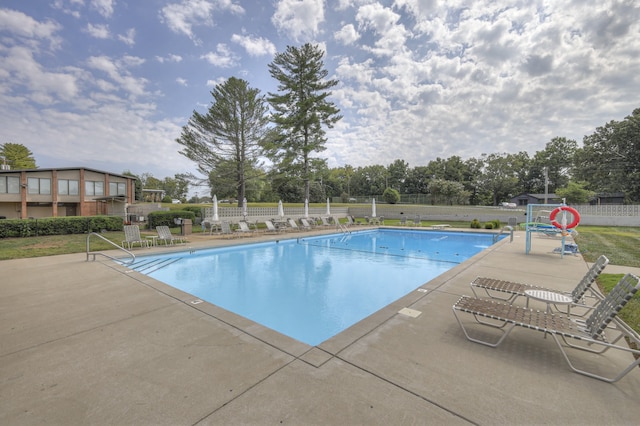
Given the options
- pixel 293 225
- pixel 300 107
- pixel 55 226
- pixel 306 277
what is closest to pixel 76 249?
pixel 55 226

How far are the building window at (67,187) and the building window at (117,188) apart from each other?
2344 millimetres

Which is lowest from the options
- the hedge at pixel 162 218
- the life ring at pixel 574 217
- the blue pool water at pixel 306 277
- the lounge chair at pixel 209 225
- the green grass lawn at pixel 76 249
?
the blue pool water at pixel 306 277

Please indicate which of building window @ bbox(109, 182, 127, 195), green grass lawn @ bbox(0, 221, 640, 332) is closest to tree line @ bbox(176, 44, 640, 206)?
green grass lawn @ bbox(0, 221, 640, 332)

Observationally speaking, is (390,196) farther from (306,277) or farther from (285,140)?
(306,277)

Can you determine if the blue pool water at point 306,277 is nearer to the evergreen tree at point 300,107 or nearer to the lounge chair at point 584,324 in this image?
the lounge chair at point 584,324

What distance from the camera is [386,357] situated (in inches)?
94.7

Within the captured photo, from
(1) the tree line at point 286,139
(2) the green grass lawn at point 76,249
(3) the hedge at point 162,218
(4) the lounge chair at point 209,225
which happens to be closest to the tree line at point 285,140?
(1) the tree line at point 286,139

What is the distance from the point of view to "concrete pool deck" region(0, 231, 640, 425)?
68.0 inches

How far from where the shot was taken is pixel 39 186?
20.8 meters

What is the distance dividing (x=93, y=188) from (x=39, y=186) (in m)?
3.20

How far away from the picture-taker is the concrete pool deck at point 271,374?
5.67 feet

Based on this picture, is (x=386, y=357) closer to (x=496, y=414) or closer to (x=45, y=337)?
(x=496, y=414)

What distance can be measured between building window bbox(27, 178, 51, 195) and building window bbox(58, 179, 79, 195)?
25.1 inches

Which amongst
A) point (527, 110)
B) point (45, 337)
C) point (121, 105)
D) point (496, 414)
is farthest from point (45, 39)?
point (527, 110)
